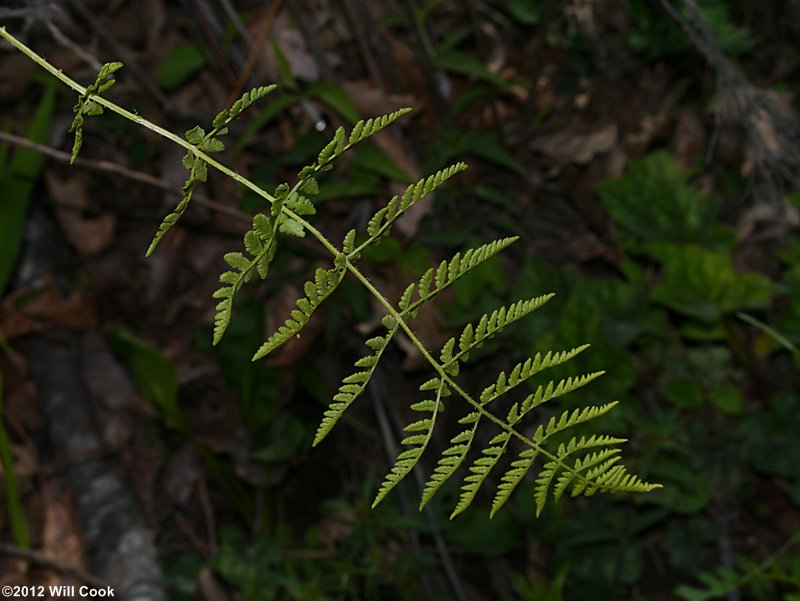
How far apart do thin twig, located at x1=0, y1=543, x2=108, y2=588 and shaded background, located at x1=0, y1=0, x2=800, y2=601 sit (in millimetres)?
12

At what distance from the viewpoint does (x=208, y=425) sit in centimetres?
251

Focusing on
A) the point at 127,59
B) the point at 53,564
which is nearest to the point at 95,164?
the point at 127,59

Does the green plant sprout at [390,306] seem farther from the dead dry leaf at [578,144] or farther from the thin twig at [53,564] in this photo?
the dead dry leaf at [578,144]

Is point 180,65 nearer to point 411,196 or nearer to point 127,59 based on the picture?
point 127,59

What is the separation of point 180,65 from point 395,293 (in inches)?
37.5

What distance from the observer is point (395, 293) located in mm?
2439

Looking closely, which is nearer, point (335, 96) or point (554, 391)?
point (554, 391)

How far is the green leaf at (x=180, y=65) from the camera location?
8.38ft

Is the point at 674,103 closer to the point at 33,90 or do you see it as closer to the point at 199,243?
the point at 199,243

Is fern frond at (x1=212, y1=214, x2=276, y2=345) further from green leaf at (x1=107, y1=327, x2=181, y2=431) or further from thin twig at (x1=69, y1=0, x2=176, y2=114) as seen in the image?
thin twig at (x1=69, y1=0, x2=176, y2=114)

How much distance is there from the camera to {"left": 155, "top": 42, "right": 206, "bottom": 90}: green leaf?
255cm

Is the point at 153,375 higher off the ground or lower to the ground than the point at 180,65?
lower

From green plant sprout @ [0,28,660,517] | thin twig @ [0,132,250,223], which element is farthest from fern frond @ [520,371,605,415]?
thin twig @ [0,132,250,223]

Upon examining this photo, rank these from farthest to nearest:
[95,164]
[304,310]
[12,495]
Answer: [12,495] → [95,164] → [304,310]
